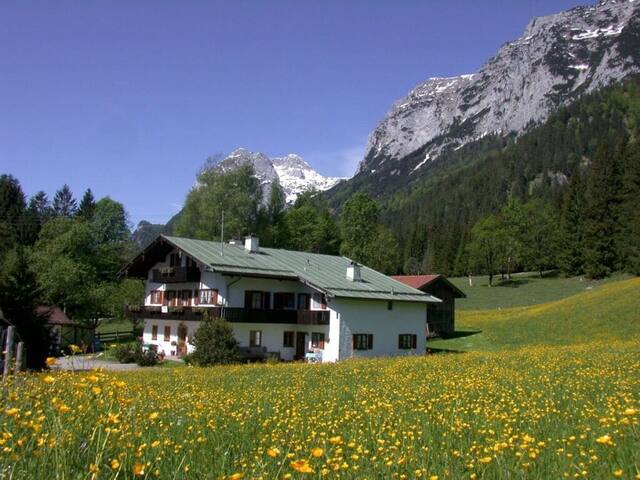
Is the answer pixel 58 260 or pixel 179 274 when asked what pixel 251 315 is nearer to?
pixel 179 274

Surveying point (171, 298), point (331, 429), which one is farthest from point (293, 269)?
point (331, 429)

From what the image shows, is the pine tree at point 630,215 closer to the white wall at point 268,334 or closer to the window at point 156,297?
the white wall at point 268,334

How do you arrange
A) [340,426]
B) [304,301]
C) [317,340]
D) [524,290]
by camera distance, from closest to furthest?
[340,426] → [317,340] → [304,301] → [524,290]

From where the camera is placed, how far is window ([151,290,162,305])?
154ft

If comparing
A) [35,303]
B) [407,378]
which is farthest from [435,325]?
[407,378]

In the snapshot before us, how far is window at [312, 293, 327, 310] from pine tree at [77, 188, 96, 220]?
55379 millimetres

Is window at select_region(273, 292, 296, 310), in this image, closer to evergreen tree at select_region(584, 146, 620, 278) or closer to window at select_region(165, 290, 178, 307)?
window at select_region(165, 290, 178, 307)

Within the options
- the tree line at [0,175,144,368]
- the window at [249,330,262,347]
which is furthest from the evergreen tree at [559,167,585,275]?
the tree line at [0,175,144,368]

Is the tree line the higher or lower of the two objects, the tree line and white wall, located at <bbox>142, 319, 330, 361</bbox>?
the higher

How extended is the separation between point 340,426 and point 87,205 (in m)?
87.6

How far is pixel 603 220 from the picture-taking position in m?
82.9

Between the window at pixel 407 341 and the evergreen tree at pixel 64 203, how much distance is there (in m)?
A: 63.8

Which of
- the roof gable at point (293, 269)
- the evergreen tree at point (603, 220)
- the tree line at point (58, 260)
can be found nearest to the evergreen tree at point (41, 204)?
the tree line at point (58, 260)

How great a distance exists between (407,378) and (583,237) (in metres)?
76.5
